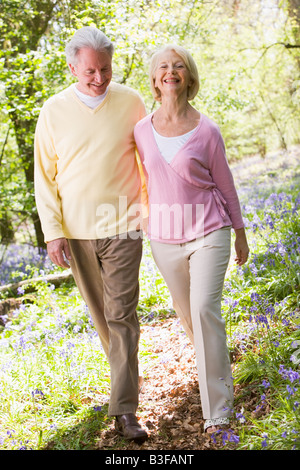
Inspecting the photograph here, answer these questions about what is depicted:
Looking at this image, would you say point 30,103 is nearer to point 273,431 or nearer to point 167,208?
point 167,208

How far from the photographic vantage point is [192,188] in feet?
10.00

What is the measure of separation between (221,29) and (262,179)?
18.7 ft

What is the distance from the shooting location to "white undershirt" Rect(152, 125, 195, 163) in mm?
3090

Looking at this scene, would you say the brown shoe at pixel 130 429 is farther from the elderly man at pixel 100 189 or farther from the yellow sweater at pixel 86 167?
the yellow sweater at pixel 86 167

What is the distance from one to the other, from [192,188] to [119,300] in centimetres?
82

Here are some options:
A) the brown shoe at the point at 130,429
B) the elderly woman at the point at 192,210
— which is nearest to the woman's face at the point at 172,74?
the elderly woman at the point at 192,210

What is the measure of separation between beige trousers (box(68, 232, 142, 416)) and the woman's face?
3.01ft

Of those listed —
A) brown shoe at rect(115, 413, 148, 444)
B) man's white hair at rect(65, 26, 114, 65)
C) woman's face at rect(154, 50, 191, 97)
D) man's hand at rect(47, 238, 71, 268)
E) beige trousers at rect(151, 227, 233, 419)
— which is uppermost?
man's white hair at rect(65, 26, 114, 65)

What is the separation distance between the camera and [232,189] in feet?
10.4

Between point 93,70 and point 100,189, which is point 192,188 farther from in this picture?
point 93,70

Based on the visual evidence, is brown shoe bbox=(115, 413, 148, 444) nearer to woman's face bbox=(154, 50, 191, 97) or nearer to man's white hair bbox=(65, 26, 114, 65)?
woman's face bbox=(154, 50, 191, 97)

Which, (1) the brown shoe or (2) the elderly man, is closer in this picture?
(1) the brown shoe

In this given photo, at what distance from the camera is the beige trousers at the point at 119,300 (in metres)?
3.13

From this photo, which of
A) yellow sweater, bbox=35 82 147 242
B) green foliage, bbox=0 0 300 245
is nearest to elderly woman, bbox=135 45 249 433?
yellow sweater, bbox=35 82 147 242
